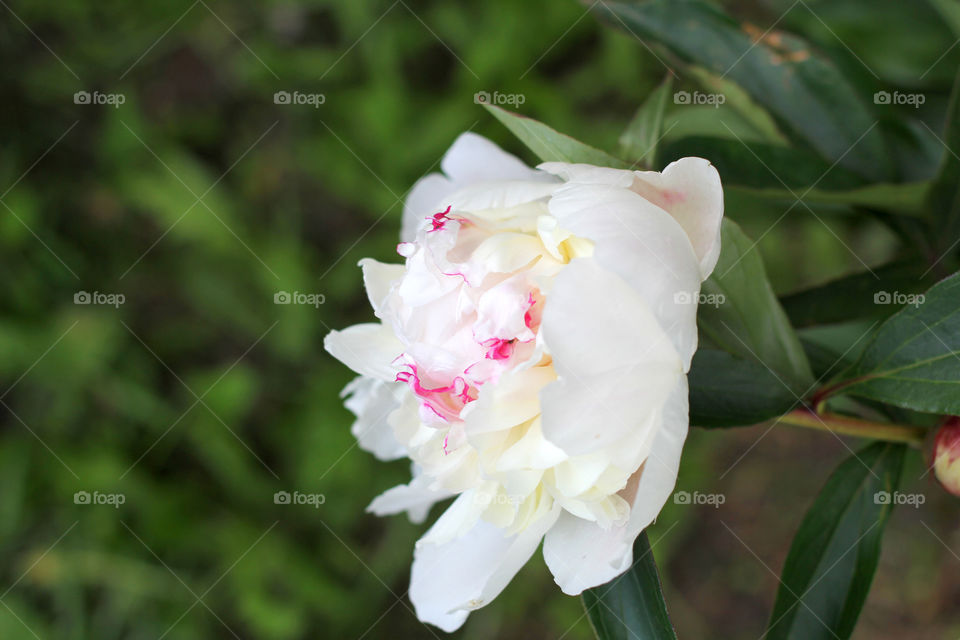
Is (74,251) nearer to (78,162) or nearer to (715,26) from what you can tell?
(78,162)

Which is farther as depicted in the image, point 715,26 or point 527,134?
point 715,26

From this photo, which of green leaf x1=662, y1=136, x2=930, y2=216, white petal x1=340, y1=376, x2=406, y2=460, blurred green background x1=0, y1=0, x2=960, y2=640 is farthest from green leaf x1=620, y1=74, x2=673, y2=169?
blurred green background x1=0, y1=0, x2=960, y2=640

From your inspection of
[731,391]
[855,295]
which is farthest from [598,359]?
[855,295]

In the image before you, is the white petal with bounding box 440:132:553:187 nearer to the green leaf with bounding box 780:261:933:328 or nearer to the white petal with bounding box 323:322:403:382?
the white petal with bounding box 323:322:403:382

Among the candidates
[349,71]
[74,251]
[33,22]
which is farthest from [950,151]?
[33,22]

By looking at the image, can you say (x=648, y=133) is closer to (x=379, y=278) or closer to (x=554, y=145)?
(x=554, y=145)

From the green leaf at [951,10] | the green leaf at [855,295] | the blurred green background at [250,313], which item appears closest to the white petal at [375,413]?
the green leaf at [855,295]

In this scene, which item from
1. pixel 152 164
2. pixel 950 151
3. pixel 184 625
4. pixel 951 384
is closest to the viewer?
pixel 951 384
